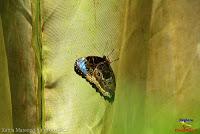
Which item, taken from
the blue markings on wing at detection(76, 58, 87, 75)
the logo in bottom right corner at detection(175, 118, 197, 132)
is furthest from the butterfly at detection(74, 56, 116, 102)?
the logo in bottom right corner at detection(175, 118, 197, 132)

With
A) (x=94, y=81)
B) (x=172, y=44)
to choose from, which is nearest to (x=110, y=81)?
(x=94, y=81)

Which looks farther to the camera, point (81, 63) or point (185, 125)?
point (185, 125)

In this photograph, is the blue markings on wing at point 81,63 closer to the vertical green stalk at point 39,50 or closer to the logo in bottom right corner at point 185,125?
the vertical green stalk at point 39,50

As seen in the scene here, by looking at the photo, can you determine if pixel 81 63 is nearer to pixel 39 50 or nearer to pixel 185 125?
pixel 39 50

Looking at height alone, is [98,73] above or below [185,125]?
above

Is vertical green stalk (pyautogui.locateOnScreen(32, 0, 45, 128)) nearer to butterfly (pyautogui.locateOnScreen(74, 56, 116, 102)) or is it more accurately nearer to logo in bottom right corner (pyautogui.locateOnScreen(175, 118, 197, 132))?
butterfly (pyautogui.locateOnScreen(74, 56, 116, 102))

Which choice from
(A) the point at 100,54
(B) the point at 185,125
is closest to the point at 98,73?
(A) the point at 100,54
